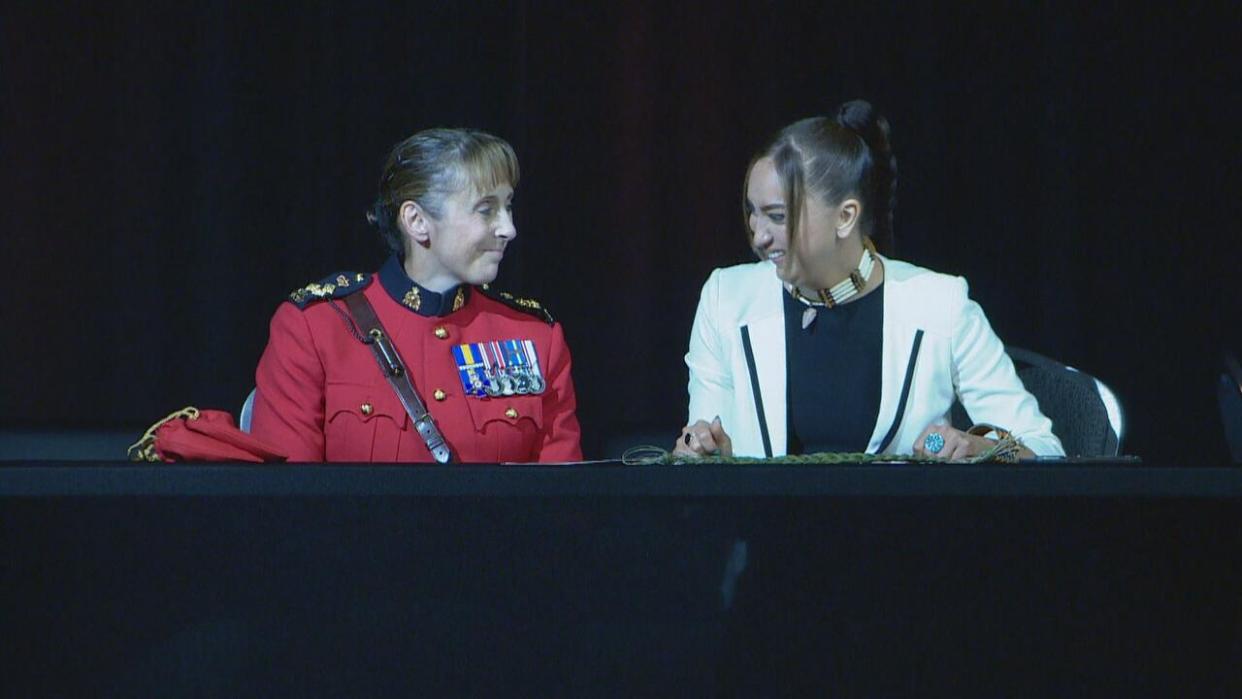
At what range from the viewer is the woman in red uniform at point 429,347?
7.25 feet

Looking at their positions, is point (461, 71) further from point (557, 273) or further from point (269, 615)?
point (269, 615)

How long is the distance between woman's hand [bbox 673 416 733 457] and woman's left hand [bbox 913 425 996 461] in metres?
0.25

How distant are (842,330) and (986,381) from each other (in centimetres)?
22

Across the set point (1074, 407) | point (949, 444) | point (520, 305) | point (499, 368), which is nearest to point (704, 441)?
A: point (949, 444)

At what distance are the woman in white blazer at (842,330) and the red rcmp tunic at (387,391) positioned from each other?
0.91ft

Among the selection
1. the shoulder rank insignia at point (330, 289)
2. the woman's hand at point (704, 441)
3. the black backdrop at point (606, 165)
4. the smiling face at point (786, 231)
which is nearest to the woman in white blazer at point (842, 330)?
the smiling face at point (786, 231)

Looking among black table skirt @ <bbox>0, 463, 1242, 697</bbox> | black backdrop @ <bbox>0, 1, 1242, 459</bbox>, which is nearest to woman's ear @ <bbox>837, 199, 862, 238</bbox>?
black table skirt @ <bbox>0, 463, 1242, 697</bbox>

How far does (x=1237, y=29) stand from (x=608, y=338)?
161 cm

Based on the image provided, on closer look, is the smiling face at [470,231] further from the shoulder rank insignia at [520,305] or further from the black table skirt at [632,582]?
the black table skirt at [632,582]

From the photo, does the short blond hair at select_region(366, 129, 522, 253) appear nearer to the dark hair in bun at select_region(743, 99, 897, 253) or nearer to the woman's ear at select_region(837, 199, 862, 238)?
the dark hair in bun at select_region(743, 99, 897, 253)

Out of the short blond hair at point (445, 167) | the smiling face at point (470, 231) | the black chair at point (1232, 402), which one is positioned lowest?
the black chair at point (1232, 402)

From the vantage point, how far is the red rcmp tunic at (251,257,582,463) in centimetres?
220

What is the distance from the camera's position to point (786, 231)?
2.15 meters

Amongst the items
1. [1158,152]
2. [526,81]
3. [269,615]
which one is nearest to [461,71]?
[526,81]
